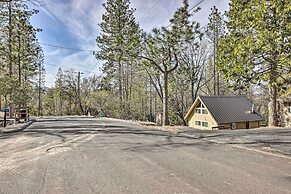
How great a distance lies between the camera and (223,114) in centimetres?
2883

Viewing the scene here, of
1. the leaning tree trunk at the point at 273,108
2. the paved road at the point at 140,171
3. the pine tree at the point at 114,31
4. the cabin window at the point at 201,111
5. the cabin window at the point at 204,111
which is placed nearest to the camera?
the paved road at the point at 140,171

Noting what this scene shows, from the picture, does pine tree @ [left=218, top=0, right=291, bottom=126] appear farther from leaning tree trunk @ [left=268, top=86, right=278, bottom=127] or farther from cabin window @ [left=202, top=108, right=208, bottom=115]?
cabin window @ [left=202, top=108, right=208, bottom=115]

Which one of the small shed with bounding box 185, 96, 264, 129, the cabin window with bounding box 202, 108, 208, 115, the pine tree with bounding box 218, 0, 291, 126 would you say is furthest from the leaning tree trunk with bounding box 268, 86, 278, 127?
the cabin window with bounding box 202, 108, 208, 115

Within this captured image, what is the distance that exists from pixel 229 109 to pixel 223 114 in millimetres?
1479

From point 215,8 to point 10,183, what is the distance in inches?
1134

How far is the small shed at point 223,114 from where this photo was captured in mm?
28312

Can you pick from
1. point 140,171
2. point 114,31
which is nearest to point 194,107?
point 114,31

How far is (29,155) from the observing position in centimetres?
673

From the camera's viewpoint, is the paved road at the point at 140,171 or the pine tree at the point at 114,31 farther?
the pine tree at the point at 114,31

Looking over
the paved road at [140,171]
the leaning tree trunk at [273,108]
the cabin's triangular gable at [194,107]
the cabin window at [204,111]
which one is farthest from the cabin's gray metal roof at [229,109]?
the paved road at [140,171]

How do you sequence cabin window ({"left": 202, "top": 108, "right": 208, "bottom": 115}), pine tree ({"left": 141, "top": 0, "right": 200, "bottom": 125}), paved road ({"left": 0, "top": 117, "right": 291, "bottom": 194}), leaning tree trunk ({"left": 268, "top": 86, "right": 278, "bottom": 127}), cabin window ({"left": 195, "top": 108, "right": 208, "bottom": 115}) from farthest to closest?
cabin window ({"left": 195, "top": 108, "right": 208, "bottom": 115}) → cabin window ({"left": 202, "top": 108, "right": 208, "bottom": 115}) → pine tree ({"left": 141, "top": 0, "right": 200, "bottom": 125}) → leaning tree trunk ({"left": 268, "top": 86, "right": 278, "bottom": 127}) → paved road ({"left": 0, "top": 117, "right": 291, "bottom": 194})

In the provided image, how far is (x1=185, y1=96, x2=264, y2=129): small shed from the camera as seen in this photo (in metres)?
28.3

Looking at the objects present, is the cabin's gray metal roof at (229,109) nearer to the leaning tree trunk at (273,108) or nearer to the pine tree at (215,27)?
the pine tree at (215,27)

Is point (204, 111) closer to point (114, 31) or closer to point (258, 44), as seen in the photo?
point (114, 31)
